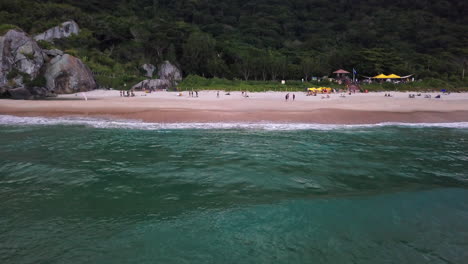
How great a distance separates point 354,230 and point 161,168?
668 centimetres

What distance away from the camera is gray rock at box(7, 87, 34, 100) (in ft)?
107

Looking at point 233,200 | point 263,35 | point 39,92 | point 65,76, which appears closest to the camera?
point 233,200

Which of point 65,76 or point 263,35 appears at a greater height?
point 263,35

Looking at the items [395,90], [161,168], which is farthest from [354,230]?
[395,90]

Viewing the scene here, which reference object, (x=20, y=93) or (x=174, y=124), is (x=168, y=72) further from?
(x=174, y=124)

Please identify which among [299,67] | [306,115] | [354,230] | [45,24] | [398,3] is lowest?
[354,230]

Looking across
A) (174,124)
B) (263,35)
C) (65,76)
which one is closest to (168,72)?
(65,76)

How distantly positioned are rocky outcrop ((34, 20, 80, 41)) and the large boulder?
2569 cm

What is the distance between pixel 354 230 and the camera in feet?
21.5

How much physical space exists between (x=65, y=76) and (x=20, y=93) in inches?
292

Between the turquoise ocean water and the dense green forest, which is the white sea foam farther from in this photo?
the dense green forest

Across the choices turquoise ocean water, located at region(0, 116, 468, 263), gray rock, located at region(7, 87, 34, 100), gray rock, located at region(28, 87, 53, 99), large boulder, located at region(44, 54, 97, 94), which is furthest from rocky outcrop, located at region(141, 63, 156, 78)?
turquoise ocean water, located at region(0, 116, 468, 263)

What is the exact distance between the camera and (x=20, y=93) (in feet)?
108

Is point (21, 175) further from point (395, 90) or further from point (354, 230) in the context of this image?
point (395, 90)
